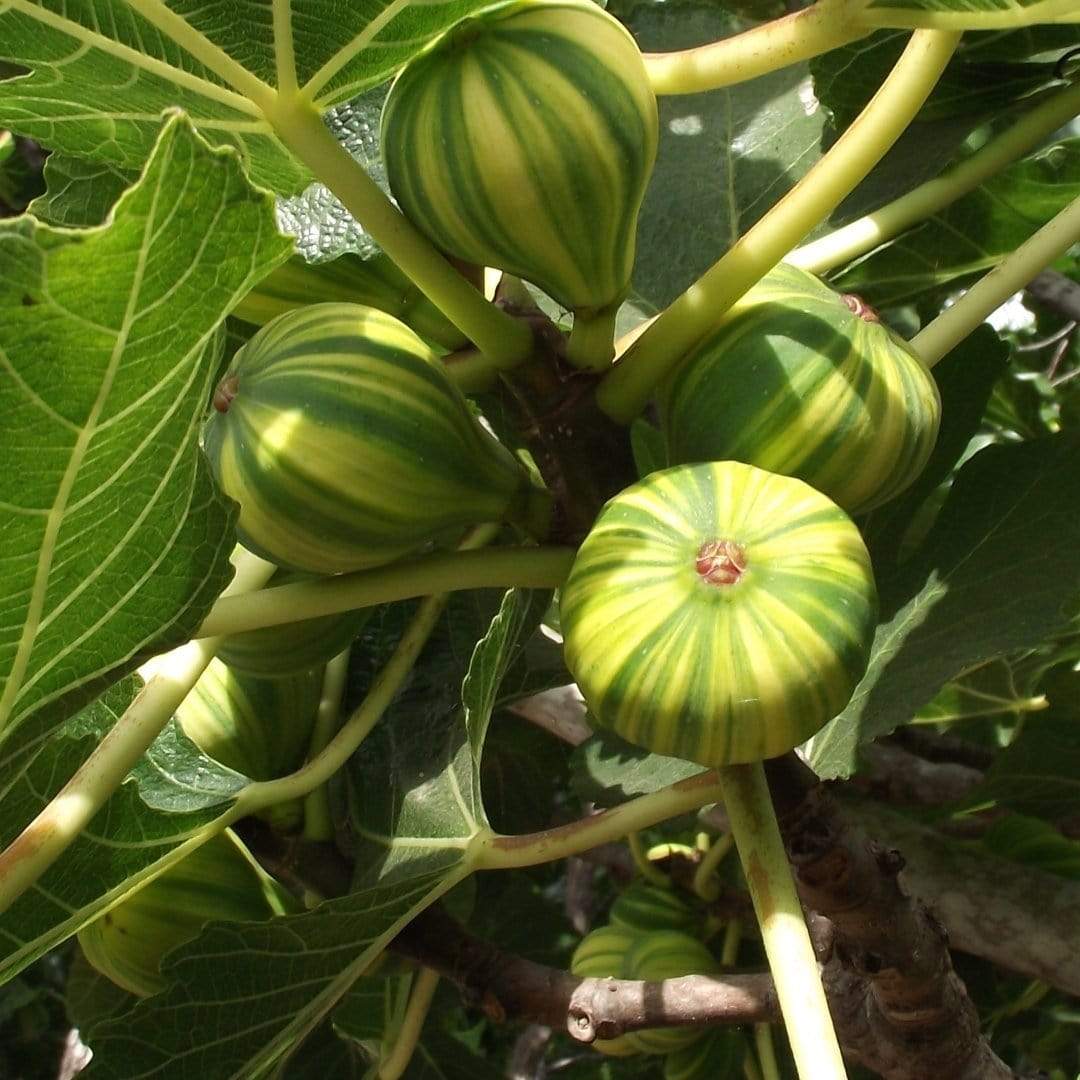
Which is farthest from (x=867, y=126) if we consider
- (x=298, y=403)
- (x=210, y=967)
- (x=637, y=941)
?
(x=637, y=941)

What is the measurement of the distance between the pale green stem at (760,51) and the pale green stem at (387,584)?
0.30 metres

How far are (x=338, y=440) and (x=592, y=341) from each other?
184 millimetres

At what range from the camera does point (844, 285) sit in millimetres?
1237

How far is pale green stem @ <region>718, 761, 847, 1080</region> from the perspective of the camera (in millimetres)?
695

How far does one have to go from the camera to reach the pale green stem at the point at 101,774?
0.73 m

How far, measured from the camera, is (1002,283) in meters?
0.89

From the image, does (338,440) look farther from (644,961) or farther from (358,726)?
(644,961)

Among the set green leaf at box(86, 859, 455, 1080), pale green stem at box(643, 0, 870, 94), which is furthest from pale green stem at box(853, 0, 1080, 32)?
green leaf at box(86, 859, 455, 1080)

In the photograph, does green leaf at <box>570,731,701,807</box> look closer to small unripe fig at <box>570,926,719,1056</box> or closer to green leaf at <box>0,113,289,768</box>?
small unripe fig at <box>570,926,719,1056</box>

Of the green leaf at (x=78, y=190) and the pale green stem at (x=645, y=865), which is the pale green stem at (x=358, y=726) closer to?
the green leaf at (x=78, y=190)

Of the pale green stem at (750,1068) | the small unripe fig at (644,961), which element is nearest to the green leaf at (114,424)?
the small unripe fig at (644,961)

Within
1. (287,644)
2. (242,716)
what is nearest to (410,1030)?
(242,716)

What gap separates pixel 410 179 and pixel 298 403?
0.14 m

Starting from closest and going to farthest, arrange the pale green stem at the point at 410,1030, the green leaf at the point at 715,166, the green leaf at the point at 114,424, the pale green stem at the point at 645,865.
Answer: the green leaf at the point at 114,424 < the green leaf at the point at 715,166 < the pale green stem at the point at 410,1030 < the pale green stem at the point at 645,865
